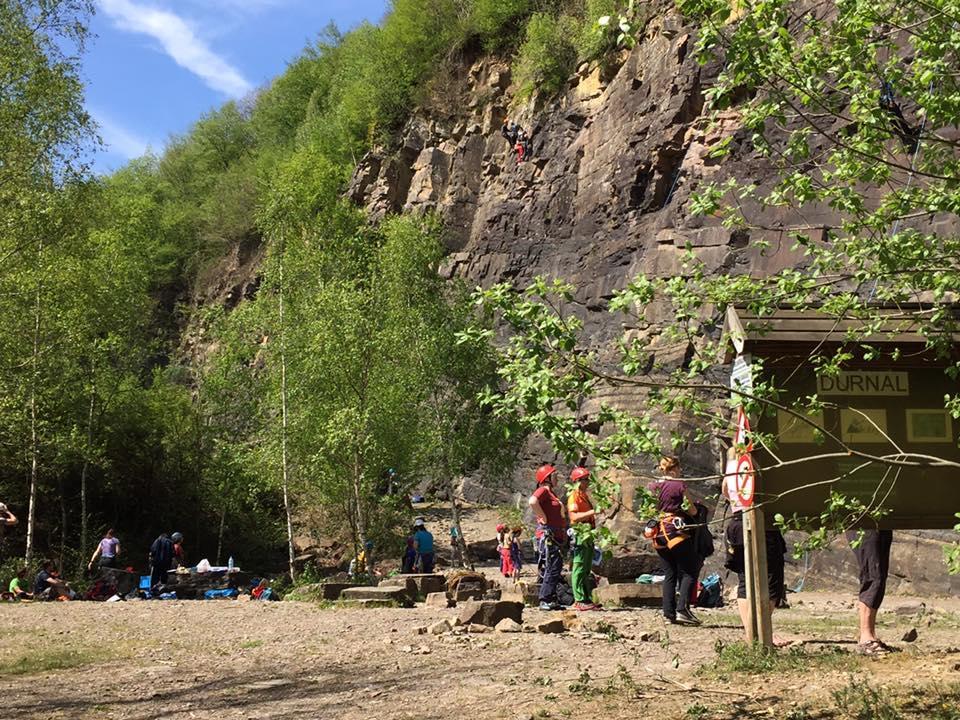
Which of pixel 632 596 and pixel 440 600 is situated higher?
pixel 632 596

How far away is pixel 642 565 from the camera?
17.4m

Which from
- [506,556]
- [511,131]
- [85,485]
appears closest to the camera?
[506,556]

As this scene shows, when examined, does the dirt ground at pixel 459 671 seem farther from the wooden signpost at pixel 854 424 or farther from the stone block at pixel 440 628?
the wooden signpost at pixel 854 424

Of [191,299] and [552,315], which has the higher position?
[191,299]

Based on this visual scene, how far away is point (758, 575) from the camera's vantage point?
7645 mm

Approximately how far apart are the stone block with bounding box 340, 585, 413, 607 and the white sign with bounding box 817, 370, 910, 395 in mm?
7751

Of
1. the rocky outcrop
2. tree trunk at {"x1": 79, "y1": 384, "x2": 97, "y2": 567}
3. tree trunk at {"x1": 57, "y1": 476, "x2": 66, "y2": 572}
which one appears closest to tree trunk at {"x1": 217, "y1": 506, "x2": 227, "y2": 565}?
tree trunk at {"x1": 79, "y1": 384, "x2": 97, "y2": 567}

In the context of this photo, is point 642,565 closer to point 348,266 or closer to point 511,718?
point 511,718

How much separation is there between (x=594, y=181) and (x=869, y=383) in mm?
26795

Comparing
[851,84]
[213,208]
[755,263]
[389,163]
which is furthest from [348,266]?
[851,84]

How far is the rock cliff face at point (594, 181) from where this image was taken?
26.3 m

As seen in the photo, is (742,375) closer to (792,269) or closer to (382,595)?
(792,269)

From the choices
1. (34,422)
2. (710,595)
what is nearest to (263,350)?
(34,422)

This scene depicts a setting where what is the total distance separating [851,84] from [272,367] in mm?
26988
